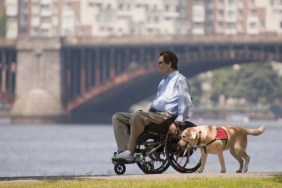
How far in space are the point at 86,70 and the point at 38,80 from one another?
5558mm

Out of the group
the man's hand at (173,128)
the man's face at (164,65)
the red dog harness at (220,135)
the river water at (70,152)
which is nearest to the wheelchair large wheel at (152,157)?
the man's hand at (173,128)

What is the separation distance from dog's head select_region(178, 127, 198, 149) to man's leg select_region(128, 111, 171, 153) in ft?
1.65

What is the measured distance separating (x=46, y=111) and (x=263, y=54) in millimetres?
23921

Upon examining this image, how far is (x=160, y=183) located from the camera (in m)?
21.1

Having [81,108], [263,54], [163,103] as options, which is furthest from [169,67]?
[81,108]

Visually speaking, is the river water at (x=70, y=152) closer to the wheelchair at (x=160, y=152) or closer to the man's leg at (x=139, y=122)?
the wheelchair at (x=160, y=152)

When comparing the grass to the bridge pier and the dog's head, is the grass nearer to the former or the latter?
the dog's head

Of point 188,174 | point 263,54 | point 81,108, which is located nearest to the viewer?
point 188,174

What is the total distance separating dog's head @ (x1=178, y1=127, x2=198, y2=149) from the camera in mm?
23594

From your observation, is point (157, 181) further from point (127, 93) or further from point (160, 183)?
point (127, 93)

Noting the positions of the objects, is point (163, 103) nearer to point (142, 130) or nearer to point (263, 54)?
point (142, 130)

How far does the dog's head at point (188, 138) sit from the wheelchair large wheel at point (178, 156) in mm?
138

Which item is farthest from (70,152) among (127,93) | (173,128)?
(173,128)

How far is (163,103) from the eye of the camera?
23.9 metres
